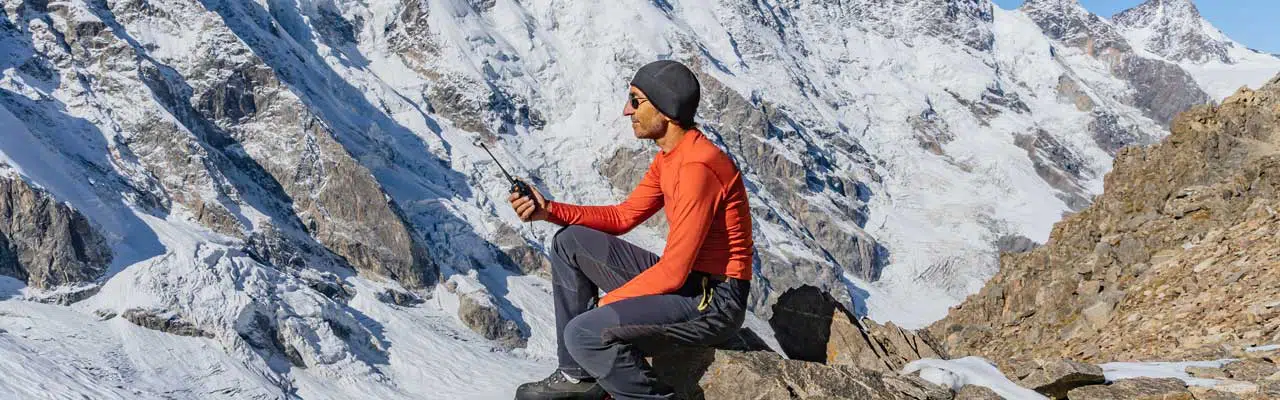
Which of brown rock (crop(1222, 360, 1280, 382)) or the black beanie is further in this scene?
brown rock (crop(1222, 360, 1280, 382))

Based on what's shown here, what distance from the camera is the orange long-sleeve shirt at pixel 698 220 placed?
845 centimetres

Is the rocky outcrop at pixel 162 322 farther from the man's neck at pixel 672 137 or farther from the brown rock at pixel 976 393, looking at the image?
the brown rock at pixel 976 393

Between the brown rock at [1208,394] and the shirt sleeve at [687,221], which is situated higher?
the shirt sleeve at [687,221]

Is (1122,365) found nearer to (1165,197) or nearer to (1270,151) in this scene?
(1165,197)

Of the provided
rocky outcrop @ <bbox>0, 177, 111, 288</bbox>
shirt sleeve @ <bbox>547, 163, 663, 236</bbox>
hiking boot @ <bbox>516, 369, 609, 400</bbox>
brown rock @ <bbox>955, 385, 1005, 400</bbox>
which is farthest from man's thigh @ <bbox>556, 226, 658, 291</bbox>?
rocky outcrop @ <bbox>0, 177, 111, 288</bbox>

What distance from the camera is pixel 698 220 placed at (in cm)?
845

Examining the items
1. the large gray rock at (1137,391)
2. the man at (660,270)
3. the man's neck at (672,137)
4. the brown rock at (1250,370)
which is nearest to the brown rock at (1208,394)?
the large gray rock at (1137,391)

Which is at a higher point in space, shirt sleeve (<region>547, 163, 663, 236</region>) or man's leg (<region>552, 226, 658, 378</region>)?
shirt sleeve (<region>547, 163, 663, 236</region>)

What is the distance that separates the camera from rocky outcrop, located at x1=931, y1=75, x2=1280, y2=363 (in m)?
14.4

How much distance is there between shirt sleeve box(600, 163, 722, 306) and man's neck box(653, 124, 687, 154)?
57 centimetres

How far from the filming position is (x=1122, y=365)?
11.8 meters

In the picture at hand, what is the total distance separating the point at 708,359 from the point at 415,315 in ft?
524

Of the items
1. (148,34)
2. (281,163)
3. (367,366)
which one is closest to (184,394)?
(367,366)

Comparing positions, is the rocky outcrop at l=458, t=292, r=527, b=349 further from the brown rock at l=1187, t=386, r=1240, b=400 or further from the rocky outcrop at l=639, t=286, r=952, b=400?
the brown rock at l=1187, t=386, r=1240, b=400
